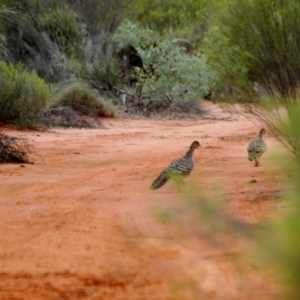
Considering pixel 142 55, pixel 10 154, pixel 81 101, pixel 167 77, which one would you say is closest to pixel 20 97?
pixel 81 101

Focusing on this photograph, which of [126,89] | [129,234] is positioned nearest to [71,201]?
[129,234]

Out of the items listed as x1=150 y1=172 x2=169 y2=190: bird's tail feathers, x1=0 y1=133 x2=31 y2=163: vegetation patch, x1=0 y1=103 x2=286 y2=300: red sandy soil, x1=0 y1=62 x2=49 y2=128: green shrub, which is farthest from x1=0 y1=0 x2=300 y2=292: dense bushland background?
x1=0 y1=133 x2=31 y2=163: vegetation patch

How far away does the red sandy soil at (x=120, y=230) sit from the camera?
16.4 ft

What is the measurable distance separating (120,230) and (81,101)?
21744 mm

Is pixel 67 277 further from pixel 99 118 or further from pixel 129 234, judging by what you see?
pixel 99 118

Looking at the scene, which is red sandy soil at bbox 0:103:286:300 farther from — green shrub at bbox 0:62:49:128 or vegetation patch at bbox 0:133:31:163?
green shrub at bbox 0:62:49:128

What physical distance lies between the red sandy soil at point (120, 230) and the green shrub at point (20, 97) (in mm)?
6750

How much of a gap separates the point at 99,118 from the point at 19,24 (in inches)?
447

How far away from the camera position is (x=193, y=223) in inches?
141

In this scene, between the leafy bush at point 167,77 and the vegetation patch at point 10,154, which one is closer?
the vegetation patch at point 10,154

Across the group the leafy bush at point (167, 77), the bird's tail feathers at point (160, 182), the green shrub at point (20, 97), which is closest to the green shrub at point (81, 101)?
the green shrub at point (20, 97)

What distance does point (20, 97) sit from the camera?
23859mm

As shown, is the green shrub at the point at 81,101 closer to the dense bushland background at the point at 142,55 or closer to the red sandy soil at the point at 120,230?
the dense bushland background at the point at 142,55

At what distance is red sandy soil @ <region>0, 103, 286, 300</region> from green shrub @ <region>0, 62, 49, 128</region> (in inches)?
266
